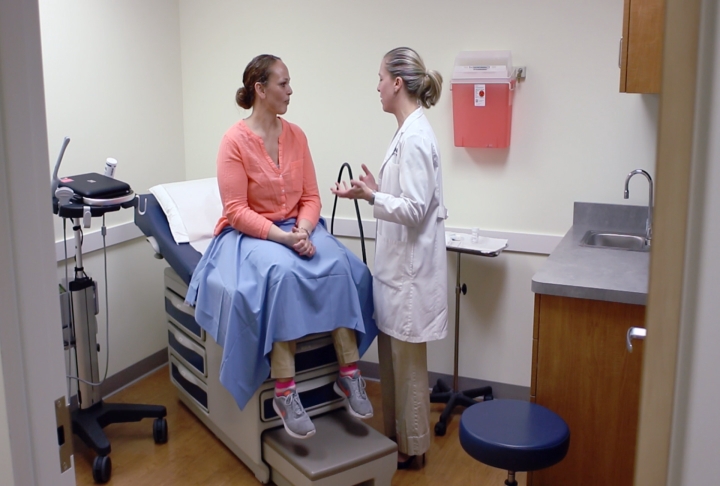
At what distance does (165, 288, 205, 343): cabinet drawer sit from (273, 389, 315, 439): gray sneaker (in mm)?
561

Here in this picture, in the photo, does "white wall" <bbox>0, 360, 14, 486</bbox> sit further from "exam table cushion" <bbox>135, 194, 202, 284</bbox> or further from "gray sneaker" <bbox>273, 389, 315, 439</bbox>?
"exam table cushion" <bbox>135, 194, 202, 284</bbox>

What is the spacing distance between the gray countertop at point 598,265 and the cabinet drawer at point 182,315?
57.1 inches

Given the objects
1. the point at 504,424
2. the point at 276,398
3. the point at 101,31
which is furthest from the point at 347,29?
the point at 504,424

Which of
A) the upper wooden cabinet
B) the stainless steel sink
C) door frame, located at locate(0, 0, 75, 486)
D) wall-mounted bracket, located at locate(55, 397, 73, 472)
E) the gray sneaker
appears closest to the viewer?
door frame, located at locate(0, 0, 75, 486)

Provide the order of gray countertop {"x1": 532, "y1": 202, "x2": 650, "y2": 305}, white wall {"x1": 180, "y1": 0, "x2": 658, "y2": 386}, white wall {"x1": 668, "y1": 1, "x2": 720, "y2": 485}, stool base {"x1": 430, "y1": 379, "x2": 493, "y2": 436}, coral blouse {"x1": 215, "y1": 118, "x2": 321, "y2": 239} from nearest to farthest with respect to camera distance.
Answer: white wall {"x1": 668, "y1": 1, "x2": 720, "y2": 485}
gray countertop {"x1": 532, "y1": 202, "x2": 650, "y2": 305}
coral blouse {"x1": 215, "y1": 118, "x2": 321, "y2": 239}
white wall {"x1": 180, "y1": 0, "x2": 658, "y2": 386}
stool base {"x1": 430, "y1": 379, "x2": 493, "y2": 436}

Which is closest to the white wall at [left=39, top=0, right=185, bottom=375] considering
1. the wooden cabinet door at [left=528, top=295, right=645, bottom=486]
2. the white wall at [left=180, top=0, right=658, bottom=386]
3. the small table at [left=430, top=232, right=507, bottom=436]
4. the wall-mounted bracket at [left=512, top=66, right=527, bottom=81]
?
the white wall at [left=180, top=0, right=658, bottom=386]

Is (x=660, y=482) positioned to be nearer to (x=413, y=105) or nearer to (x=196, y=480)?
(x=413, y=105)

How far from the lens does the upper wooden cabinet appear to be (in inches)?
90.4

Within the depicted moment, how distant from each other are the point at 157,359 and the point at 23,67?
10.3 ft

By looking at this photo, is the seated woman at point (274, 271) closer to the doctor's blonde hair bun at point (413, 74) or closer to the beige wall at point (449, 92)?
the doctor's blonde hair bun at point (413, 74)

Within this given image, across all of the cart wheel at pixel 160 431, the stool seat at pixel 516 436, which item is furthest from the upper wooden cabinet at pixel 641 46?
the cart wheel at pixel 160 431

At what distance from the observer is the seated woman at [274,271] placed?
8.02 ft

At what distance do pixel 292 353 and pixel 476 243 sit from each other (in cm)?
102

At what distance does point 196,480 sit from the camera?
2.71 m
